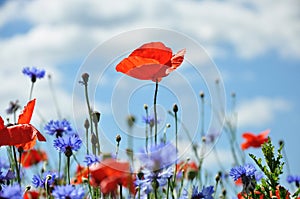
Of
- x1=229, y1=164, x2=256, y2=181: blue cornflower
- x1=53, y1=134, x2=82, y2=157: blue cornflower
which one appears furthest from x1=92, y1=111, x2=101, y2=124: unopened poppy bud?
x1=229, y1=164, x2=256, y2=181: blue cornflower

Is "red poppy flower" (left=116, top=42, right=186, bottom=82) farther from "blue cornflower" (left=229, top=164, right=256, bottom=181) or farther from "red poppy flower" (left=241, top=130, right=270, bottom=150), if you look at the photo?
"red poppy flower" (left=241, top=130, right=270, bottom=150)

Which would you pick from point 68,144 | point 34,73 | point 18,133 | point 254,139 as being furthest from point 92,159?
point 254,139

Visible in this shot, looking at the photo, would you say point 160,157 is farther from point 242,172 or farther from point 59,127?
point 59,127

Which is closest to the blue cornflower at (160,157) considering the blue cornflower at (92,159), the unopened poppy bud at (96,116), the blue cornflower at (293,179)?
the blue cornflower at (92,159)

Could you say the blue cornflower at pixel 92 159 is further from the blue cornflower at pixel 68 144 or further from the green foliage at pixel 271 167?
the green foliage at pixel 271 167

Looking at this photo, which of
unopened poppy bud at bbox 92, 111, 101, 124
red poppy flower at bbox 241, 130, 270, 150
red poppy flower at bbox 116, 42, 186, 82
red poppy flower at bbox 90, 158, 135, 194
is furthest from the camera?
red poppy flower at bbox 241, 130, 270, 150

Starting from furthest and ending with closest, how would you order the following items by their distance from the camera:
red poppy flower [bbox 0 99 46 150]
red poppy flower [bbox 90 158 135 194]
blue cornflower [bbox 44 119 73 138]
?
1. blue cornflower [bbox 44 119 73 138]
2. red poppy flower [bbox 0 99 46 150]
3. red poppy flower [bbox 90 158 135 194]

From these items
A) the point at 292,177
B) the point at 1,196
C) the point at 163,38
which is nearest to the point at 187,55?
the point at 163,38
